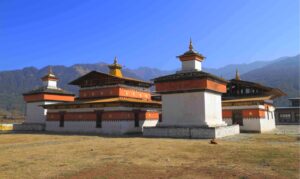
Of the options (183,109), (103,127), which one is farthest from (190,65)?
(103,127)

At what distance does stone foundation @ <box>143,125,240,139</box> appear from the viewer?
926 inches

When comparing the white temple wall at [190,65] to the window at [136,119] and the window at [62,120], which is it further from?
the window at [62,120]

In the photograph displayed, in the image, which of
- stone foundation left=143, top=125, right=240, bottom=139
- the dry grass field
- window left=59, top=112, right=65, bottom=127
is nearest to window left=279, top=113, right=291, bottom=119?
stone foundation left=143, top=125, right=240, bottom=139

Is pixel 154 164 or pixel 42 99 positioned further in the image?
pixel 42 99

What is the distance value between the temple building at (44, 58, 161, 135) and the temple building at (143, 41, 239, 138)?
4.66 meters

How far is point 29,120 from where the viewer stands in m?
42.9

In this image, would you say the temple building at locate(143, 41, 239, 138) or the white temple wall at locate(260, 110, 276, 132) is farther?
the white temple wall at locate(260, 110, 276, 132)

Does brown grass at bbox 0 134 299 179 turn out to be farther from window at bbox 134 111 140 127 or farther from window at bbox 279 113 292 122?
window at bbox 279 113 292 122

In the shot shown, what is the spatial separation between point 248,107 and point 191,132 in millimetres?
11536

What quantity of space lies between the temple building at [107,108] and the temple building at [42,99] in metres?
3.34

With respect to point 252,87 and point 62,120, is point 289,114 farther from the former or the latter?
point 62,120

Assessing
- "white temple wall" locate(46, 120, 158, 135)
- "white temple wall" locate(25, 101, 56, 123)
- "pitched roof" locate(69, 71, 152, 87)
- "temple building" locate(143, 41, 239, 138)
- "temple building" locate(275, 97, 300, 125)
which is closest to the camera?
"temple building" locate(143, 41, 239, 138)

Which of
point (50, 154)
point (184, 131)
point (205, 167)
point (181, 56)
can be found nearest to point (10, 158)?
point (50, 154)

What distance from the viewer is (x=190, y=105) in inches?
1033
